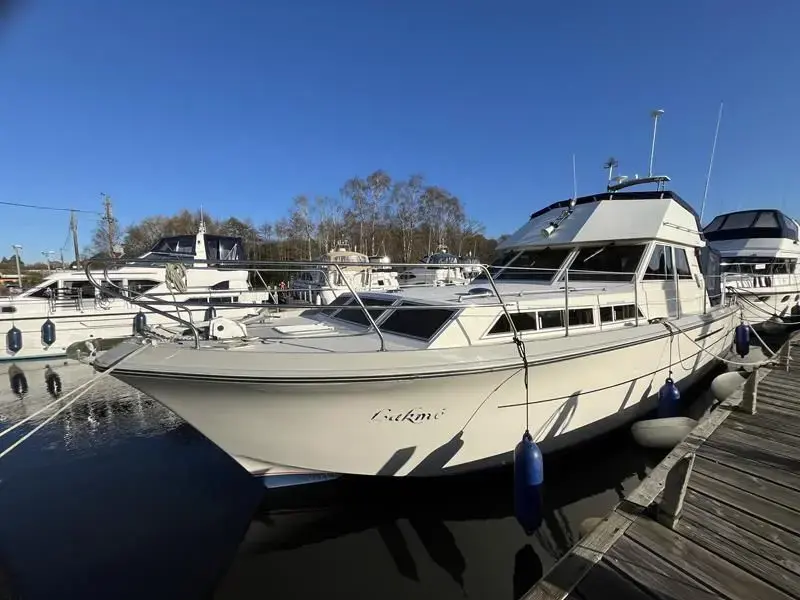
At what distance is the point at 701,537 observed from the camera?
2.70m

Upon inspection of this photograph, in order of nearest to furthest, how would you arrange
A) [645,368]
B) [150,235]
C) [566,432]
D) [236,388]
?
A: [236,388], [566,432], [645,368], [150,235]

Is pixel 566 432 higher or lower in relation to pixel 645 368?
lower

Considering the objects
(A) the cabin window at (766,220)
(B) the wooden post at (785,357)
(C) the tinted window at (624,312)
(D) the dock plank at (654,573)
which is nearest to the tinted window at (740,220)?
(A) the cabin window at (766,220)

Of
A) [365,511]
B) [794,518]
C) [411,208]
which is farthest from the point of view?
[411,208]

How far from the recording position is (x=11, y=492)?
505 centimetres

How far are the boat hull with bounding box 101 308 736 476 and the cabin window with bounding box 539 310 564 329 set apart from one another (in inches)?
20.4

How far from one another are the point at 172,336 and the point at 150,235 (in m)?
48.0

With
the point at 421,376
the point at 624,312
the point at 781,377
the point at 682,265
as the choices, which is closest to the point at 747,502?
the point at 421,376

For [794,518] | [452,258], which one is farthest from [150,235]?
[794,518]

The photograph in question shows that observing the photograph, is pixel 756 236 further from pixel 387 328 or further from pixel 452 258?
pixel 387 328

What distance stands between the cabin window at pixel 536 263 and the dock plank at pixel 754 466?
10.7 feet

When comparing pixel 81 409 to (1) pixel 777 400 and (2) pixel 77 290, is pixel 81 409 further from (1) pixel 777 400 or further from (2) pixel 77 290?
(1) pixel 777 400

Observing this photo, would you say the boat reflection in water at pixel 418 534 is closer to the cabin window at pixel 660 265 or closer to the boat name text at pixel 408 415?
the boat name text at pixel 408 415

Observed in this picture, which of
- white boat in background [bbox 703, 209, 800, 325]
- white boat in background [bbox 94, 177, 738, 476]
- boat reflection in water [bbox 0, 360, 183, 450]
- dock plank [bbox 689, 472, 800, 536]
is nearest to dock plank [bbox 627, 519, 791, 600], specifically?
dock plank [bbox 689, 472, 800, 536]
